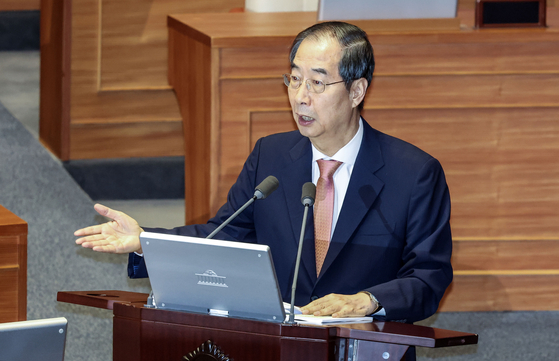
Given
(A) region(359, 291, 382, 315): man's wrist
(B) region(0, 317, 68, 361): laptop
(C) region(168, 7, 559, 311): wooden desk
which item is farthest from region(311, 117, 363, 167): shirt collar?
(B) region(0, 317, 68, 361): laptop

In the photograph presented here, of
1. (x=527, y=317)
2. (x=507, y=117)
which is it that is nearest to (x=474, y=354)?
(x=527, y=317)

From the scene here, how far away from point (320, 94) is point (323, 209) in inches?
12.9

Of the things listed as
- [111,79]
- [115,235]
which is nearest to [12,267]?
[115,235]

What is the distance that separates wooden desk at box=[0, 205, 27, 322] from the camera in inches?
98.4

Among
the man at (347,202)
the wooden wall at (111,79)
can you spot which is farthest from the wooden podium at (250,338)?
the wooden wall at (111,79)

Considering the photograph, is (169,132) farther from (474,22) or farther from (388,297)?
(388,297)

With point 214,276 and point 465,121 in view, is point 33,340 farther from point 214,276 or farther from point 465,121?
point 465,121

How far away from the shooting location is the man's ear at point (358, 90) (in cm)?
234

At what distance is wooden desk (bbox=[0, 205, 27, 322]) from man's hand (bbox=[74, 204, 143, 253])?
440mm

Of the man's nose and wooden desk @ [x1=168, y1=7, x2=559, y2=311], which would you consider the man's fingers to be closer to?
the man's nose

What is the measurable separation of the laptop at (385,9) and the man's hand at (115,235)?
5.52 feet

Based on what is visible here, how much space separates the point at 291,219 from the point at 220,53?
4.38ft

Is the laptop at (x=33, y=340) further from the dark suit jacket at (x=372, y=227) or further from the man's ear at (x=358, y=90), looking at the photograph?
the man's ear at (x=358, y=90)

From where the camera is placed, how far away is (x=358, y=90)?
2.36 m
